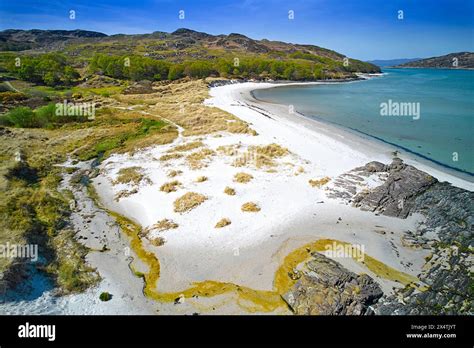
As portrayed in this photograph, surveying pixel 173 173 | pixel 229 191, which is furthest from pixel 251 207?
pixel 173 173

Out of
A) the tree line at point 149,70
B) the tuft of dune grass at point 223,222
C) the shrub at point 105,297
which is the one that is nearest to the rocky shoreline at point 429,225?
the tuft of dune grass at point 223,222

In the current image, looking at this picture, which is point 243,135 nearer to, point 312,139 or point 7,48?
point 312,139

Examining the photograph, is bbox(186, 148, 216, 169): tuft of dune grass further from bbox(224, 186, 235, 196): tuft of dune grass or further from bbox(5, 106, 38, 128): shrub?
bbox(5, 106, 38, 128): shrub

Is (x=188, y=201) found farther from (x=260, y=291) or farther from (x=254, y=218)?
(x=260, y=291)

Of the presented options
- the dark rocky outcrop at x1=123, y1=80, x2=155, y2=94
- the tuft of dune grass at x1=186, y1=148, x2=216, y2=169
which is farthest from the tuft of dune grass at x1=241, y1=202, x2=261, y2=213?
the dark rocky outcrop at x1=123, y1=80, x2=155, y2=94

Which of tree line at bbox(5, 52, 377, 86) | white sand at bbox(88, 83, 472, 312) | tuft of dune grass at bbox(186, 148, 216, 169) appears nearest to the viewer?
white sand at bbox(88, 83, 472, 312)

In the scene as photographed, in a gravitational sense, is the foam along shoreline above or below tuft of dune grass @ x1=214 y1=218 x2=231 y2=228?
above
